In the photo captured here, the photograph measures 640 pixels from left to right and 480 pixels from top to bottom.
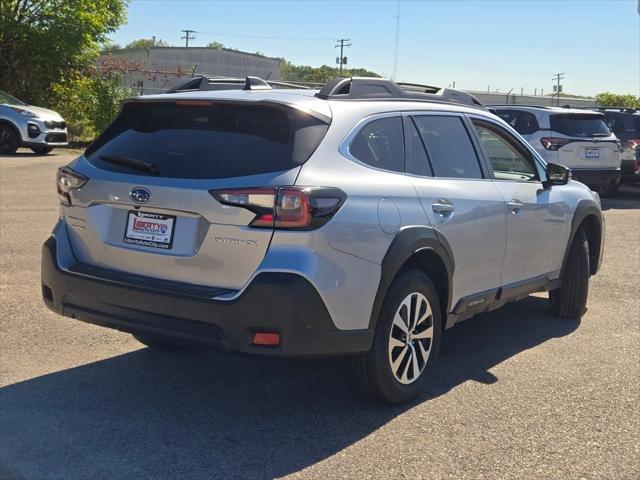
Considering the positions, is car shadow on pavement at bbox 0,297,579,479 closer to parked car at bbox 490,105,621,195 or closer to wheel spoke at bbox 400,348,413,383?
wheel spoke at bbox 400,348,413,383

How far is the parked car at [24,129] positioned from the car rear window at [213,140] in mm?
16660

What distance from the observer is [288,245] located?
12.7 ft

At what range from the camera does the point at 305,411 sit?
4.57 meters

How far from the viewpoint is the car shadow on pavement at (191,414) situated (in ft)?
12.5

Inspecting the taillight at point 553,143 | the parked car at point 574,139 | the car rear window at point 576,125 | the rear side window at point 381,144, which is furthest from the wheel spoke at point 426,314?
the car rear window at point 576,125

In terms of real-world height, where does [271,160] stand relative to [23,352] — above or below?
above

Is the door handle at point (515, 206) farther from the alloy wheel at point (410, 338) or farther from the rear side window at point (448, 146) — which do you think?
the alloy wheel at point (410, 338)

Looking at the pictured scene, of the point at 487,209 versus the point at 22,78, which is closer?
the point at 487,209

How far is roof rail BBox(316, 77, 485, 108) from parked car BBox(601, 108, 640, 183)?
38.2 feet

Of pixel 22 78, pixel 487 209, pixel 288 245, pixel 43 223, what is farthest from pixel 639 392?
pixel 22 78

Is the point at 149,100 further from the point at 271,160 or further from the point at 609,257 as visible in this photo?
the point at 609,257

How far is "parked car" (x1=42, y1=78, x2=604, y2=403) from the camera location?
153 inches

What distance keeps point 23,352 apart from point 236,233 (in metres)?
2.27

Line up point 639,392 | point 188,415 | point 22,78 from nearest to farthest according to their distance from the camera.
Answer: point 188,415 → point 639,392 → point 22,78
